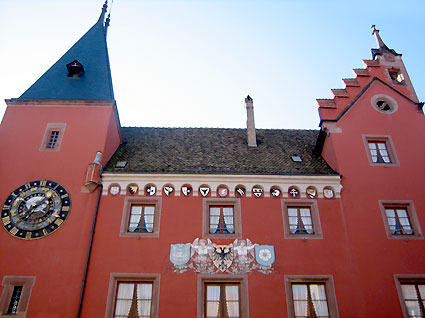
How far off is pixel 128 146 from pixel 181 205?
241 inches

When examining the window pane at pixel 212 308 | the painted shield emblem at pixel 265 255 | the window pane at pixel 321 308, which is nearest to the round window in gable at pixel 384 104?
the painted shield emblem at pixel 265 255

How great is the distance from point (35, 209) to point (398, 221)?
15170 mm

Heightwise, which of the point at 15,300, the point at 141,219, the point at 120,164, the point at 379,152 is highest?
the point at 379,152

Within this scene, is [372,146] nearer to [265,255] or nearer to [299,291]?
[265,255]

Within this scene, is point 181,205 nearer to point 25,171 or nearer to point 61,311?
point 61,311

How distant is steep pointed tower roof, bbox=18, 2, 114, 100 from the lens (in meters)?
19.7

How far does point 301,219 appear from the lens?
1617cm

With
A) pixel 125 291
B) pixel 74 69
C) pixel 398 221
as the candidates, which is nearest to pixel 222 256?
pixel 125 291

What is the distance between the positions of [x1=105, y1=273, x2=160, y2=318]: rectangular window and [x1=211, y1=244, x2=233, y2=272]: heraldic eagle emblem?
2.31 metres

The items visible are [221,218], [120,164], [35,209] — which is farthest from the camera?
[120,164]

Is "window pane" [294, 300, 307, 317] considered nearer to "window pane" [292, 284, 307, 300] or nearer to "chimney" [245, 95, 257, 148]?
"window pane" [292, 284, 307, 300]

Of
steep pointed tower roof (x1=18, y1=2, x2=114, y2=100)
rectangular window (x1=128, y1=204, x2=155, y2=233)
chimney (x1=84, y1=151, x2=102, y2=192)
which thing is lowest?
rectangular window (x1=128, y1=204, x2=155, y2=233)

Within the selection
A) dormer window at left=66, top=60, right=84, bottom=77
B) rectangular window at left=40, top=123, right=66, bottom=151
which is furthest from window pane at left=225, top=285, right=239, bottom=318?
dormer window at left=66, top=60, right=84, bottom=77

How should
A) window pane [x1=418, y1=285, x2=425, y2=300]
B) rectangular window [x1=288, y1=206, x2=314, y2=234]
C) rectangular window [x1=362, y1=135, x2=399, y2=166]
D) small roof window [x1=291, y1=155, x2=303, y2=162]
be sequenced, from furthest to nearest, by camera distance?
small roof window [x1=291, y1=155, x2=303, y2=162] → rectangular window [x1=362, y1=135, x2=399, y2=166] → rectangular window [x1=288, y1=206, x2=314, y2=234] → window pane [x1=418, y1=285, x2=425, y2=300]
